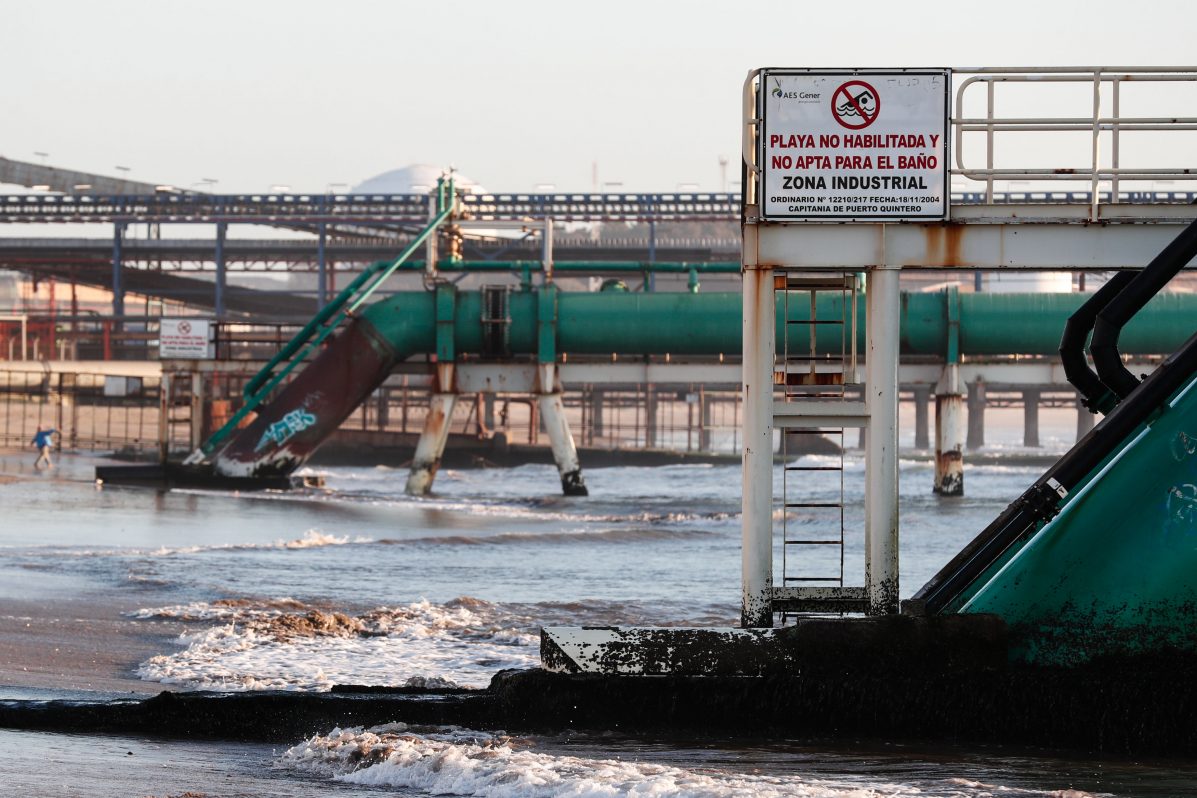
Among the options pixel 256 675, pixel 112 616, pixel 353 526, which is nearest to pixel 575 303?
pixel 353 526

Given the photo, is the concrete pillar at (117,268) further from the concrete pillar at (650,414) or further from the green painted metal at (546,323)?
the green painted metal at (546,323)

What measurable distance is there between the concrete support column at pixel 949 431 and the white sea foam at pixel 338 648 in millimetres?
17176

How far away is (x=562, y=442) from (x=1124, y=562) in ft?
75.9

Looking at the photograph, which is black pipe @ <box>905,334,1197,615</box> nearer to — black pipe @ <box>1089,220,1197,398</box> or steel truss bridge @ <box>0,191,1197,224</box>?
black pipe @ <box>1089,220,1197,398</box>

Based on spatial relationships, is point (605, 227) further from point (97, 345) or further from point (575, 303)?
point (575, 303)

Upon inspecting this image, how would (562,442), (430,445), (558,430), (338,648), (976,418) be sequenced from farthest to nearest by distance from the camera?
(976,418) → (562,442) → (430,445) → (558,430) → (338,648)

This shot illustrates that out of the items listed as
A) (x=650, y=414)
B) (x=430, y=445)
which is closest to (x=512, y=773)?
(x=430, y=445)

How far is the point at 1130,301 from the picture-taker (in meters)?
8.73

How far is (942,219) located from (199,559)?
36.7 feet

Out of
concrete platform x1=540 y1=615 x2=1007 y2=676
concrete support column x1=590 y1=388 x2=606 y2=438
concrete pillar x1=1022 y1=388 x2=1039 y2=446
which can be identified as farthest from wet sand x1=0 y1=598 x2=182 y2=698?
concrete pillar x1=1022 y1=388 x2=1039 y2=446

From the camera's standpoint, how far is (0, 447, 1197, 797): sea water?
722 centimetres

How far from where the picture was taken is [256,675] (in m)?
10.4

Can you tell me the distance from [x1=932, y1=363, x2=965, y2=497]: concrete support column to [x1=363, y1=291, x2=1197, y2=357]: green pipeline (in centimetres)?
60

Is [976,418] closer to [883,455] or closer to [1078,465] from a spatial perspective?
[883,455]
